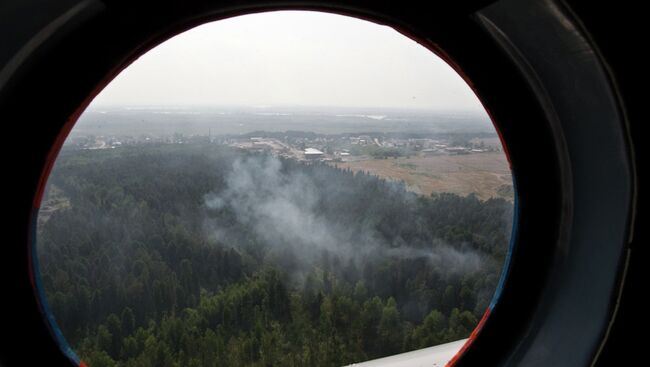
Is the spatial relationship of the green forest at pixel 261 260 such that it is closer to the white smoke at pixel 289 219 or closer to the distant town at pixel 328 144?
the white smoke at pixel 289 219

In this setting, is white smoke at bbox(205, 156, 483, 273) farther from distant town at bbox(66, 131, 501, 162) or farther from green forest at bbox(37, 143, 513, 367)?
distant town at bbox(66, 131, 501, 162)

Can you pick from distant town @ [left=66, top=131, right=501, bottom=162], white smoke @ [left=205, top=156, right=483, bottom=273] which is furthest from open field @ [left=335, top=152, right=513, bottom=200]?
white smoke @ [left=205, top=156, right=483, bottom=273]

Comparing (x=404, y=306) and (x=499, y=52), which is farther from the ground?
(x=499, y=52)

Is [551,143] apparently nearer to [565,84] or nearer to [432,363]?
[565,84]

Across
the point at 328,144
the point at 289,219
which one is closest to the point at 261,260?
the point at 289,219

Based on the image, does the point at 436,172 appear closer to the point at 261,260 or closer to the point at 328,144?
the point at 328,144

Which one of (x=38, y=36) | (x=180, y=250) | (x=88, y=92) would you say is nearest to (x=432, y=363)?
(x=88, y=92)

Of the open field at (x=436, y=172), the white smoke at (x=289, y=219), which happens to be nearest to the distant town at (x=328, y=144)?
the open field at (x=436, y=172)
